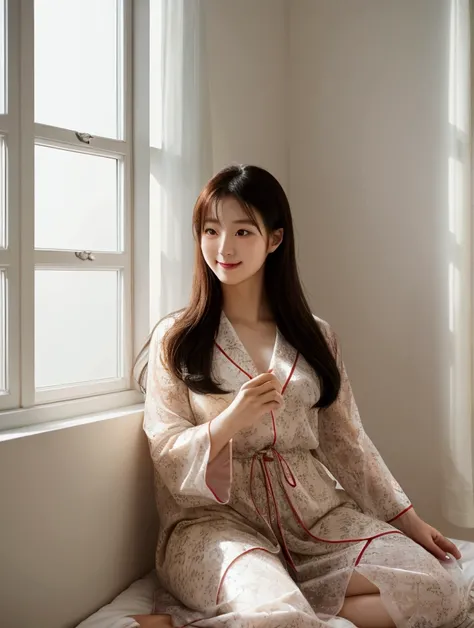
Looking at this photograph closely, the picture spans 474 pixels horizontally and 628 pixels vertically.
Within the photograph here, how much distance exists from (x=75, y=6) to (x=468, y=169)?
138cm

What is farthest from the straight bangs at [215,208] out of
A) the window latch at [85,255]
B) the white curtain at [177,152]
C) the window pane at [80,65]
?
the window pane at [80,65]

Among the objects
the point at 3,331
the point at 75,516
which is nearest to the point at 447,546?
the point at 75,516

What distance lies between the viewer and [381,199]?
2.84 m

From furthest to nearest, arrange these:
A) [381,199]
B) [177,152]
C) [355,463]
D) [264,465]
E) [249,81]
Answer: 1. [381,199]
2. [249,81]
3. [177,152]
4. [355,463]
5. [264,465]

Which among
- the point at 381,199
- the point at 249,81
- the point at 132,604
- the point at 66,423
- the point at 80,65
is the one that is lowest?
the point at 132,604

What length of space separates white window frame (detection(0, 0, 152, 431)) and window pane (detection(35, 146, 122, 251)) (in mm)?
37

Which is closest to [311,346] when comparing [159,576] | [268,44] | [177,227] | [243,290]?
[243,290]

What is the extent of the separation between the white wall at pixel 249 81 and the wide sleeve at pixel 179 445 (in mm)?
900

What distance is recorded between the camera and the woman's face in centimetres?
195

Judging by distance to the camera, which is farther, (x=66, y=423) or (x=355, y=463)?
(x=355, y=463)

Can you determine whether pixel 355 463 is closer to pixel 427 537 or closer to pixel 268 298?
pixel 427 537

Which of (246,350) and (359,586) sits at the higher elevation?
(246,350)

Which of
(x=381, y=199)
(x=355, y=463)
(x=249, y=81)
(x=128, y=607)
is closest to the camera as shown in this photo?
(x=128, y=607)

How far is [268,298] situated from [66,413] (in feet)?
2.15
